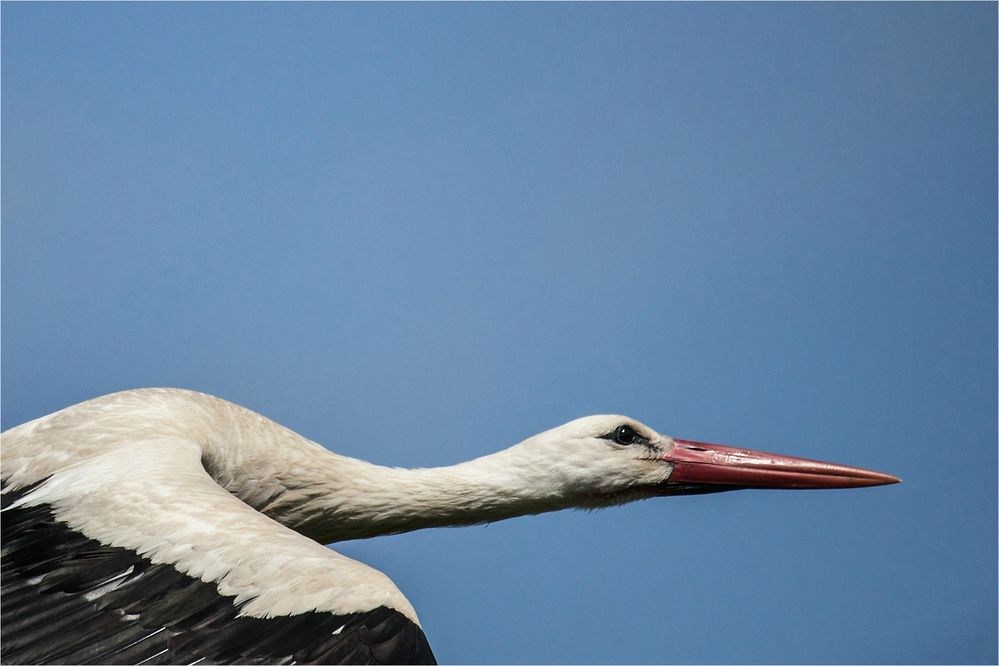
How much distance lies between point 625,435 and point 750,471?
60 centimetres

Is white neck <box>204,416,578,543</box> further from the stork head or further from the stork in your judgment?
the stork head

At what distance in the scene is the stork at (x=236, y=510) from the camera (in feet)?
13.6

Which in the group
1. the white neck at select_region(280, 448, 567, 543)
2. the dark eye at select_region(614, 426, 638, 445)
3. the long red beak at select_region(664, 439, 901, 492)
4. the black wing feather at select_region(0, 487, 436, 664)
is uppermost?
the dark eye at select_region(614, 426, 638, 445)

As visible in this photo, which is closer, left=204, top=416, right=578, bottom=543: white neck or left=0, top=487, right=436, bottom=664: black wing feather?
left=0, top=487, right=436, bottom=664: black wing feather

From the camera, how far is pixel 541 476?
20.4 feet

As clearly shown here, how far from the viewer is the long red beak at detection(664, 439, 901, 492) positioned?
20.9ft

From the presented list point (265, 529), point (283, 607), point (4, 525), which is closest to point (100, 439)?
point (4, 525)

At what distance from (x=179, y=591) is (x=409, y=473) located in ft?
5.82

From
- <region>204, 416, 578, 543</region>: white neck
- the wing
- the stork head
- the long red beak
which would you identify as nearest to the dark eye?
the stork head

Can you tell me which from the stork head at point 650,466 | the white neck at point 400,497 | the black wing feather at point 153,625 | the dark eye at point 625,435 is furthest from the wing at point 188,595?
the dark eye at point 625,435

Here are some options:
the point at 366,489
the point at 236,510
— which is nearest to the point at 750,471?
the point at 366,489

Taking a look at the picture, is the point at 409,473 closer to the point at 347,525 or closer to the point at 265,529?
Answer: the point at 347,525

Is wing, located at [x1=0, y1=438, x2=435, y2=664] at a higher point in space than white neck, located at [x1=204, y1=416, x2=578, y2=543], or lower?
lower

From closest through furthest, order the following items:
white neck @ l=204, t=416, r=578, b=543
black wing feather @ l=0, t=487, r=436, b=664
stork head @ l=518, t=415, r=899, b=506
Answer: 1. black wing feather @ l=0, t=487, r=436, b=664
2. white neck @ l=204, t=416, r=578, b=543
3. stork head @ l=518, t=415, r=899, b=506
